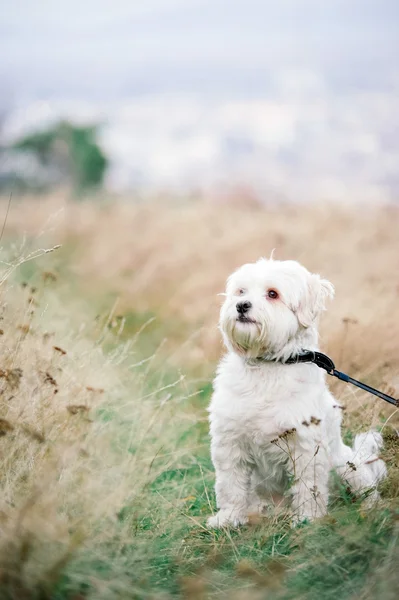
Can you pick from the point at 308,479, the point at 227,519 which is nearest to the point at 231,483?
the point at 227,519

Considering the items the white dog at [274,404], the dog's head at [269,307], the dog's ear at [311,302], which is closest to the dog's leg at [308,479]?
the white dog at [274,404]

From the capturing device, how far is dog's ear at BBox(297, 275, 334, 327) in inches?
155

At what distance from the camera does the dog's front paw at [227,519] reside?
13.2 ft

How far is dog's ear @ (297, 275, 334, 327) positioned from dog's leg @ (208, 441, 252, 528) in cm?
83

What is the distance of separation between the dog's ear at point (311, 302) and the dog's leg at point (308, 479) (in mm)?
678

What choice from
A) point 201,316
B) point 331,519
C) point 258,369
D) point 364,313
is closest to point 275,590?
point 331,519

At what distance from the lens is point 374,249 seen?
11.2 metres

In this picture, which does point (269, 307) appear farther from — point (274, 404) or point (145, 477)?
A: point (145, 477)

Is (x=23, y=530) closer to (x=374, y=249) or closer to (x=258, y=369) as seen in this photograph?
(x=258, y=369)

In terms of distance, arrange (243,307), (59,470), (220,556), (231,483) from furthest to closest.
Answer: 1. (231,483)
2. (243,307)
3. (220,556)
4. (59,470)

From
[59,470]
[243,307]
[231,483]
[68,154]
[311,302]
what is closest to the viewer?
[59,470]

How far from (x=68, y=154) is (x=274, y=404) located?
2533 cm

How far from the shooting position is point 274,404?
3.88 metres

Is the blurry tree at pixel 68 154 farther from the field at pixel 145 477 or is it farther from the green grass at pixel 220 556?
the green grass at pixel 220 556
